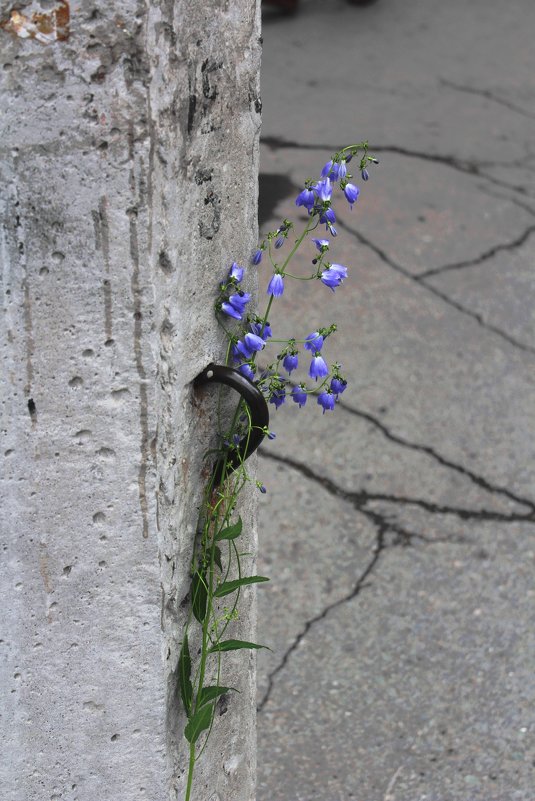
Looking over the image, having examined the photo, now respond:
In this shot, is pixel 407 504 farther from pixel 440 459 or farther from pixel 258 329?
pixel 258 329

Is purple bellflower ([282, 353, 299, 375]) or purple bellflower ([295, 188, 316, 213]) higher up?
purple bellflower ([295, 188, 316, 213])

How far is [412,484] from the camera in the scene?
3309 mm

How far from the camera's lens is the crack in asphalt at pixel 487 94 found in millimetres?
6051

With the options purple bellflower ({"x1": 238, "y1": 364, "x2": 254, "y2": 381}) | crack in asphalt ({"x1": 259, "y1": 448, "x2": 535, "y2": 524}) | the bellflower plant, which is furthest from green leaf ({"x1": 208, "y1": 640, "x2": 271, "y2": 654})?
crack in asphalt ({"x1": 259, "y1": 448, "x2": 535, "y2": 524})

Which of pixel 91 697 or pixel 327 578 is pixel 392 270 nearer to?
pixel 327 578

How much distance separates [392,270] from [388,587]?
1.84 meters

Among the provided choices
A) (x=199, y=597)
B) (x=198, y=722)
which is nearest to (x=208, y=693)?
(x=198, y=722)

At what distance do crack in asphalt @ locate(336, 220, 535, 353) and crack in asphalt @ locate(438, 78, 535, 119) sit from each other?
1894 mm

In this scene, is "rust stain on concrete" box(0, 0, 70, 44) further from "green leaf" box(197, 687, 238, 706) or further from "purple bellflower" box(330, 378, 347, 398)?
"green leaf" box(197, 687, 238, 706)

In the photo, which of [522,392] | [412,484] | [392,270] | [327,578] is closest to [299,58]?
[392,270]

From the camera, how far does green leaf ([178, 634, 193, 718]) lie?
4.71ft

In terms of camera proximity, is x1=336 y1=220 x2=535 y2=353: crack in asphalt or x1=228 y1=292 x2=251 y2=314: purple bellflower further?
x1=336 y1=220 x2=535 y2=353: crack in asphalt

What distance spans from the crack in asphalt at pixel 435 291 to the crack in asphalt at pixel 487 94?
1.89 meters

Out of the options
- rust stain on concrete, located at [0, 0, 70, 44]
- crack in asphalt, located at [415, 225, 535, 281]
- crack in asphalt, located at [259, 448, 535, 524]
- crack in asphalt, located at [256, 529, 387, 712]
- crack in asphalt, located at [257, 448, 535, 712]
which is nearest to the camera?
rust stain on concrete, located at [0, 0, 70, 44]
